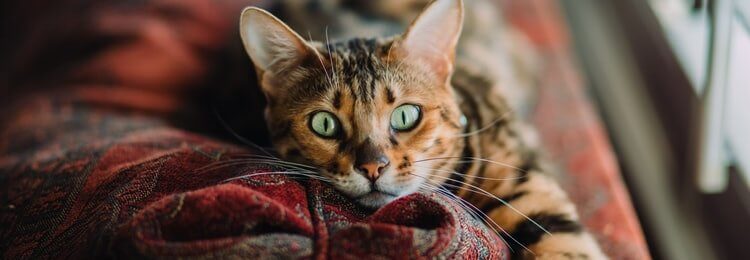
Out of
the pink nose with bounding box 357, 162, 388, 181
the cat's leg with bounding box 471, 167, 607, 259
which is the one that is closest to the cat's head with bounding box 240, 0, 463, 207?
the pink nose with bounding box 357, 162, 388, 181

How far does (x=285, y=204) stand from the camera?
946 mm

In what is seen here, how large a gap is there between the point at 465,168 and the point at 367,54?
0.89 ft

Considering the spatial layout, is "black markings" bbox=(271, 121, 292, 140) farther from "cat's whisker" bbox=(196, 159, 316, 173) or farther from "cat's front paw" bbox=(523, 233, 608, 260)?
"cat's front paw" bbox=(523, 233, 608, 260)

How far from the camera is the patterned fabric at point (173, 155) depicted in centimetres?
87

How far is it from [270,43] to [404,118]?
258 millimetres

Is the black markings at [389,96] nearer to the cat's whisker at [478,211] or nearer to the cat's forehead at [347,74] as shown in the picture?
the cat's forehead at [347,74]

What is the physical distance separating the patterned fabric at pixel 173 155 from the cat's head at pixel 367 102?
0.09 meters

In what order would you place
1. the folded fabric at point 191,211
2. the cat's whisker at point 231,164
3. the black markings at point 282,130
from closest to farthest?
the folded fabric at point 191,211, the cat's whisker at point 231,164, the black markings at point 282,130

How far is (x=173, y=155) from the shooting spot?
1.12m

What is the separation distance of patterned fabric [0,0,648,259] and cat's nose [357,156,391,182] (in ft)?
0.20

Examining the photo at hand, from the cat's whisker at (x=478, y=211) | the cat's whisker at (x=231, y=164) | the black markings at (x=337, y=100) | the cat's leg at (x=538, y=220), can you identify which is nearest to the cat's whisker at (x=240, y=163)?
the cat's whisker at (x=231, y=164)

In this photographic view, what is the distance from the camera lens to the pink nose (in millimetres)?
1084

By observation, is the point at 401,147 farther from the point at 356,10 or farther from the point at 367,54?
the point at 356,10

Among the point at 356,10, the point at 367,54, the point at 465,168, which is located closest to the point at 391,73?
the point at 367,54
